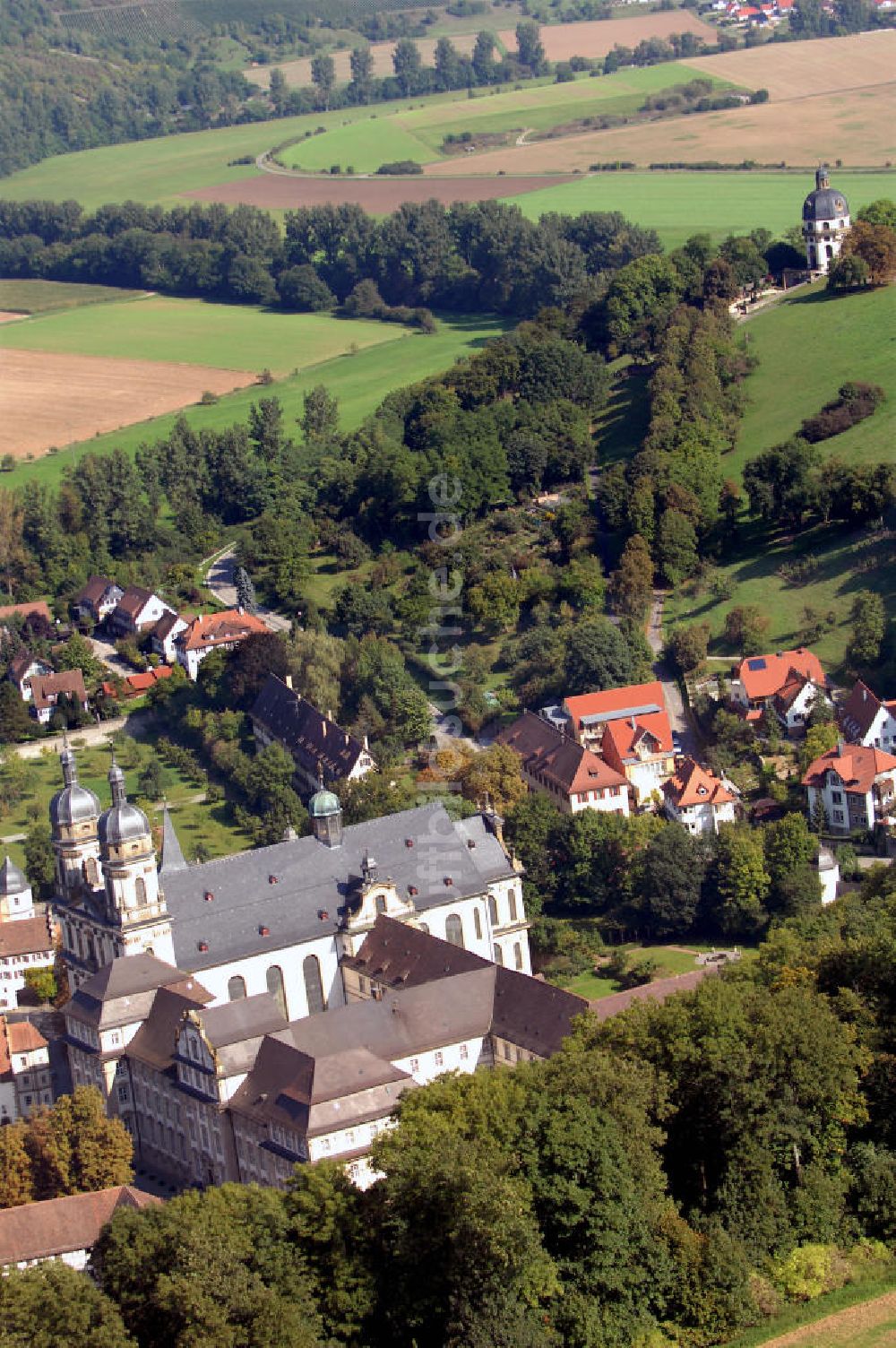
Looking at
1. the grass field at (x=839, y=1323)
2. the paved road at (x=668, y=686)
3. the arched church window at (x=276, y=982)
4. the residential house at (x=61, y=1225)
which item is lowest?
the paved road at (x=668, y=686)

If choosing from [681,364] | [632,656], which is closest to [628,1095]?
[632,656]

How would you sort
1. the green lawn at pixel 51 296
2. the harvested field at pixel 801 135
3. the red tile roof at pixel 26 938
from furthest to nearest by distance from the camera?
the green lawn at pixel 51 296, the harvested field at pixel 801 135, the red tile roof at pixel 26 938

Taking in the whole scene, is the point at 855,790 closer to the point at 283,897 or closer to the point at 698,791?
the point at 698,791

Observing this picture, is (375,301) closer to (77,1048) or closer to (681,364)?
(681,364)

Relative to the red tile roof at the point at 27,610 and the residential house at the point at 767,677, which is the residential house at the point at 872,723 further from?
the red tile roof at the point at 27,610

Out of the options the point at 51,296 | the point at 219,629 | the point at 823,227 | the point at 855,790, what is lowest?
the point at 855,790

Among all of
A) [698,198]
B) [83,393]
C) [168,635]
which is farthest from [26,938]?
[698,198]

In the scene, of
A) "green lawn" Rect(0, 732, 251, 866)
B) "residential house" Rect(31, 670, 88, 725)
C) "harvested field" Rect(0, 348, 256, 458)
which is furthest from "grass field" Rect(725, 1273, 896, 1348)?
"harvested field" Rect(0, 348, 256, 458)

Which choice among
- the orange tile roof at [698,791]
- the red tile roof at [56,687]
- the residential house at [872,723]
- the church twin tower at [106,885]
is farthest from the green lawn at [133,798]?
the residential house at [872,723]
